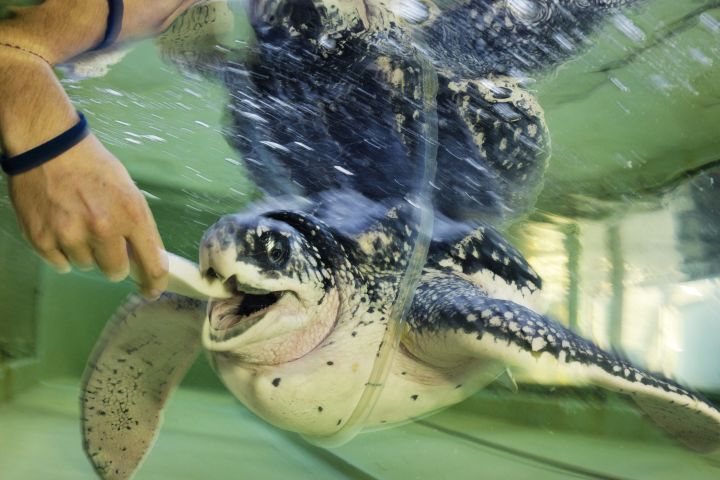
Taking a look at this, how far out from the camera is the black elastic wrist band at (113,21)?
490mm

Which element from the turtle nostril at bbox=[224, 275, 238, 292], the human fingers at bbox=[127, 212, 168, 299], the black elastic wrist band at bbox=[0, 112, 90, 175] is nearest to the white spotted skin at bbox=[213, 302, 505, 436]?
the turtle nostril at bbox=[224, 275, 238, 292]

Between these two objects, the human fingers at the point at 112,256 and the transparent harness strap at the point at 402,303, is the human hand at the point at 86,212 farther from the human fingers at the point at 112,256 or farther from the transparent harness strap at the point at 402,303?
the transparent harness strap at the point at 402,303

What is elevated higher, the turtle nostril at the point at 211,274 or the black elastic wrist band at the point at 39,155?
the black elastic wrist band at the point at 39,155

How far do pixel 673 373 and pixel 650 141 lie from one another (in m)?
0.35

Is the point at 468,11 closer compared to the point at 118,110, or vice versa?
the point at 118,110

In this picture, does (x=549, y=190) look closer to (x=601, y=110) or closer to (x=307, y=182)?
(x=601, y=110)

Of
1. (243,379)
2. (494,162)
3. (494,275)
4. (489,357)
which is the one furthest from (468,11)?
(243,379)

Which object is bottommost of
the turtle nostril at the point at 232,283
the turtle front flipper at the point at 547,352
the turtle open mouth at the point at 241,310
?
the turtle front flipper at the point at 547,352

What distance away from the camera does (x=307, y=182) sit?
70cm

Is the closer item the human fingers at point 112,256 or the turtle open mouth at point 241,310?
the human fingers at point 112,256

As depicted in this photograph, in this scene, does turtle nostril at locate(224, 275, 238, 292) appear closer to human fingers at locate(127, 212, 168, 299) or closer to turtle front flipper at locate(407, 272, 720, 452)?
human fingers at locate(127, 212, 168, 299)

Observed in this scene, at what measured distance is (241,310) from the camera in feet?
2.10

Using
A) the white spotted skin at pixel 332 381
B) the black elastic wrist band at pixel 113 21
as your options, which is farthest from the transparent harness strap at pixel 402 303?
the black elastic wrist band at pixel 113 21

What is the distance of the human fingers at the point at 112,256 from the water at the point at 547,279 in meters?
0.13
